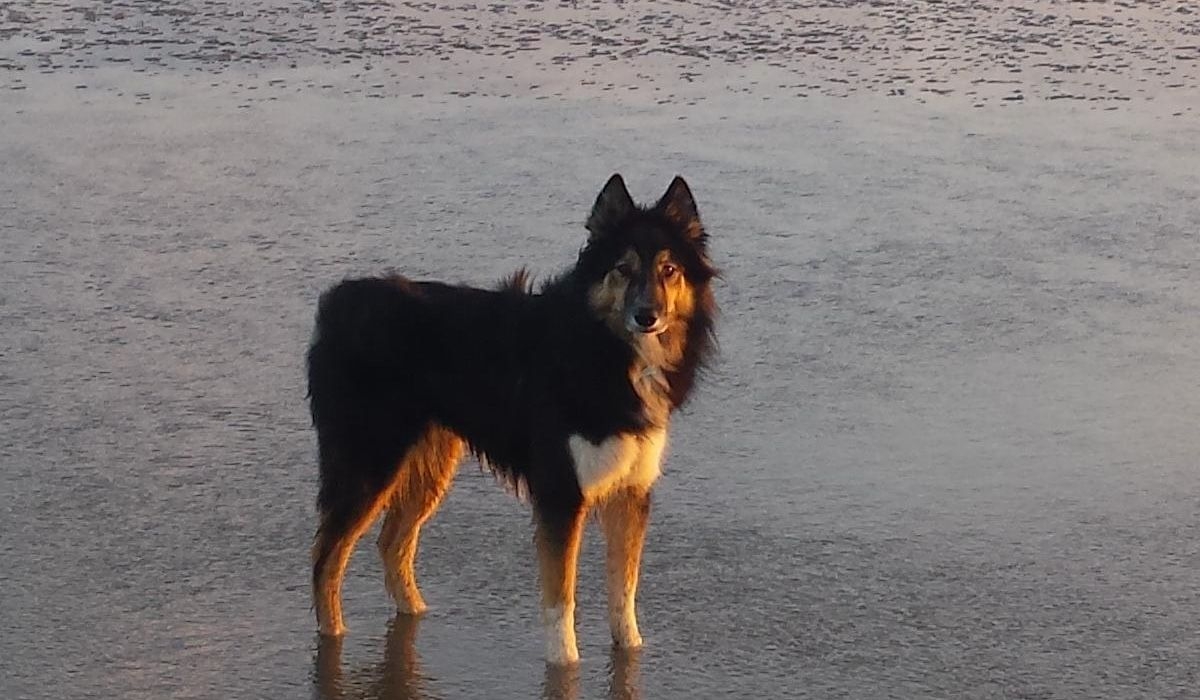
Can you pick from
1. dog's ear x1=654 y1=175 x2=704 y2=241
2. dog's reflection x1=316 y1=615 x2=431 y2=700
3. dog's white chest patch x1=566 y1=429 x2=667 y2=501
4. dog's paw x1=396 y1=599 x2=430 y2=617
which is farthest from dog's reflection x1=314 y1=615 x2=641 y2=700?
dog's ear x1=654 y1=175 x2=704 y2=241

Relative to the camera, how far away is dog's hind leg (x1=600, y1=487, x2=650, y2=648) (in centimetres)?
631

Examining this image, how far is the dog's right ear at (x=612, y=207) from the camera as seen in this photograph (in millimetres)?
6008

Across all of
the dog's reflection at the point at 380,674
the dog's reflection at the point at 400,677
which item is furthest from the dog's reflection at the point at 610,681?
the dog's reflection at the point at 380,674

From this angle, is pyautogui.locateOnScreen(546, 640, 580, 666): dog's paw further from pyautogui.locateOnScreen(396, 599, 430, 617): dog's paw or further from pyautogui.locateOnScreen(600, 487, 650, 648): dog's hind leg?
pyautogui.locateOnScreen(396, 599, 430, 617): dog's paw

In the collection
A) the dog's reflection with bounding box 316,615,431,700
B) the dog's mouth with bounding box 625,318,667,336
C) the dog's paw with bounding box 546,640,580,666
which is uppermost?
the dog's mouth with bounding box 625,318,667,336

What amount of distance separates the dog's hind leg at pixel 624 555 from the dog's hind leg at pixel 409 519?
0.63 meters

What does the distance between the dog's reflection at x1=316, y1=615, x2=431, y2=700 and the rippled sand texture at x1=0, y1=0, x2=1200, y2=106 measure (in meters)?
7.41

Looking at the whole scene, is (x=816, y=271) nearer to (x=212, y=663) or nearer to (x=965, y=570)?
(x=965, y=570)

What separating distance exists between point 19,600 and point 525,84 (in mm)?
7639

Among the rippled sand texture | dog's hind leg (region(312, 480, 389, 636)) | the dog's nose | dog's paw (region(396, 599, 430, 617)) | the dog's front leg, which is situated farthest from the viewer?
the rippled sand texture

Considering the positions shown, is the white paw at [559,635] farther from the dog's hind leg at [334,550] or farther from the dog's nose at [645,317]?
the dog's nose at [645,317]

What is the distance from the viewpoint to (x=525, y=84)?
13.6 metres

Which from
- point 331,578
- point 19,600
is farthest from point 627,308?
Answer: point 19,600

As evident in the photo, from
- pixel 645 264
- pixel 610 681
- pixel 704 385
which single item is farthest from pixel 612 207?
pixel 704 385
